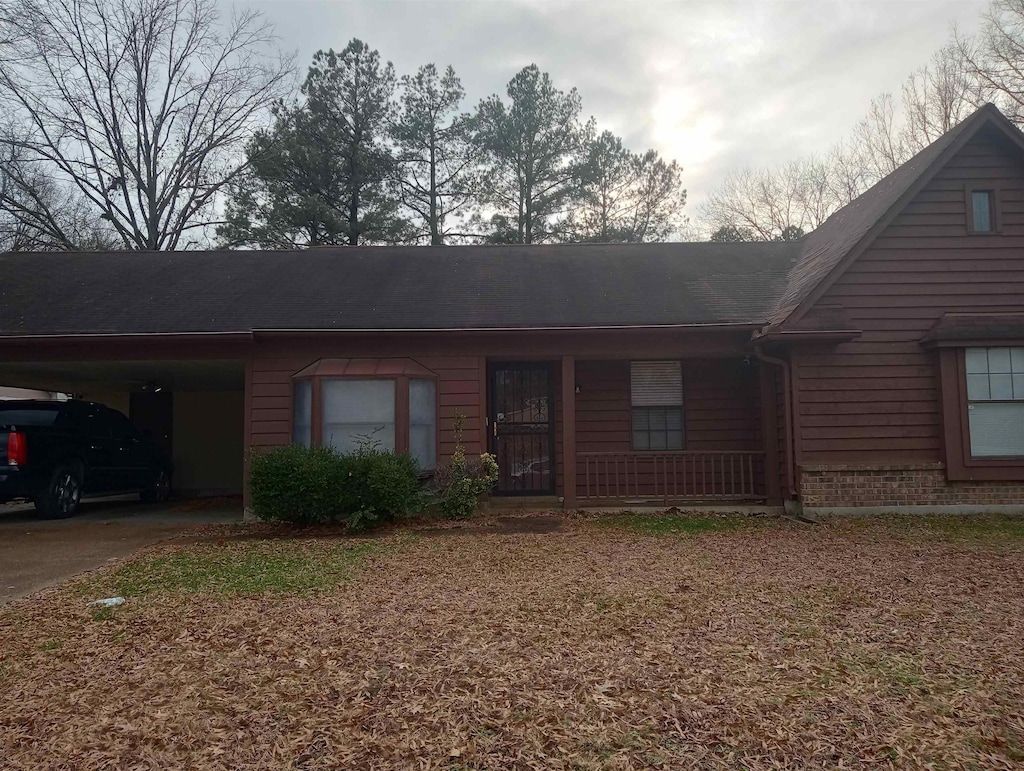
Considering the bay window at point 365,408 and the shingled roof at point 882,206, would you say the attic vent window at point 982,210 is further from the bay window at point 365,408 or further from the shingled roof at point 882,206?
the bay window at point 365,408

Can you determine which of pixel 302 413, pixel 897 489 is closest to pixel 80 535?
pixel 302 413

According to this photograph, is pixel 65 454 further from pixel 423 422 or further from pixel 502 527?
pixel 502 527

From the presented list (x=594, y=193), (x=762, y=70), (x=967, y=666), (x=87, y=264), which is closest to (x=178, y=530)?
(x=87, y=264)

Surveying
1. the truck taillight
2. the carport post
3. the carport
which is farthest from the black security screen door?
the truck taillight

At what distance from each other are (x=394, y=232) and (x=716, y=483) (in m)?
16.2

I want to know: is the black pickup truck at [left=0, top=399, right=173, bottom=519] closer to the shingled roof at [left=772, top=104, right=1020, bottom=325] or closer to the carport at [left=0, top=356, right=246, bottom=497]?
the carport at [left=0, top=356, right=246, bottom=497]

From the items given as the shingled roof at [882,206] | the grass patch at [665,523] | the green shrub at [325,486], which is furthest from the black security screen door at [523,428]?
the shingled roof at [882,206]

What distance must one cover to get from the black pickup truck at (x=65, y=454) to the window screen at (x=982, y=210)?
13.3m

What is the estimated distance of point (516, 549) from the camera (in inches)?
277

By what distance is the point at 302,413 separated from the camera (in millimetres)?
9438

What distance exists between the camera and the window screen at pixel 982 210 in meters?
9.37

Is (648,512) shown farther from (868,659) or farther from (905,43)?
(905,43)

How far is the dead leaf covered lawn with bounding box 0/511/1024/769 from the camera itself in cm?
278

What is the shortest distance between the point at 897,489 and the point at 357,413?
7.44 meters
